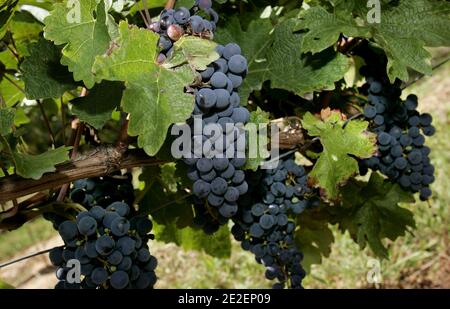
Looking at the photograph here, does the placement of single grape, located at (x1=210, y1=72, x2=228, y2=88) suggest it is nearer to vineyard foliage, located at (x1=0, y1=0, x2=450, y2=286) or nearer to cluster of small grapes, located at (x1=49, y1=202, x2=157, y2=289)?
vineyard foliage, located at (x1=0, y1=0, x2=450, y2=286)

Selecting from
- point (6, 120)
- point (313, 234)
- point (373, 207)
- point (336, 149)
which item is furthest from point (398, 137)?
point (6, 120)

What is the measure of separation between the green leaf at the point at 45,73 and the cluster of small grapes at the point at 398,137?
710 millimetres

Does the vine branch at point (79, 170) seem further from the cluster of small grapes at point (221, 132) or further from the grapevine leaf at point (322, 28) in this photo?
the grapevine leaf at point (322, 28)

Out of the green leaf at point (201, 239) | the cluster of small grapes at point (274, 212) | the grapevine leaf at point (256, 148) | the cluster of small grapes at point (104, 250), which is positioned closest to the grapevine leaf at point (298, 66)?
the grapevine leaf at point (256, 148)

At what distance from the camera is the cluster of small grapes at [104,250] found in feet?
3.65

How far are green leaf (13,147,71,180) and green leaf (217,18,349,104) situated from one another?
41 centimetres

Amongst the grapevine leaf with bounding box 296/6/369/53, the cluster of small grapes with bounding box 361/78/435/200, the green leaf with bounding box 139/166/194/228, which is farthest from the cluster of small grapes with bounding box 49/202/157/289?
the cluster of small grapes with bounding box 361/78/435/200

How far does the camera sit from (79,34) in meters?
1.00

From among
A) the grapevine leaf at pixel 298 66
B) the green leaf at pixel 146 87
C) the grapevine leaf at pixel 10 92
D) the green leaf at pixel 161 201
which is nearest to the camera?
the green leaf at pixel 146 87
